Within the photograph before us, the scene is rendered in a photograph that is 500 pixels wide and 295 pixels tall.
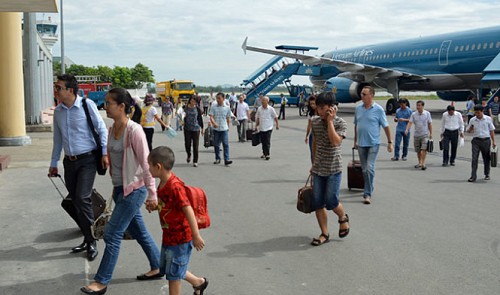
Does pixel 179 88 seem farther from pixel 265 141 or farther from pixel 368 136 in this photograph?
pixel 368 136

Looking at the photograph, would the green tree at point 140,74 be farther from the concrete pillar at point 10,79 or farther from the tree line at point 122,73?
the concrete pillar at point 10,79

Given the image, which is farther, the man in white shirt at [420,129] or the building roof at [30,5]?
the man in white shirt at [420,129]

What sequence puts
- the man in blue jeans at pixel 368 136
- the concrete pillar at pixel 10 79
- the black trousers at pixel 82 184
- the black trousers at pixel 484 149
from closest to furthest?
the black trousers at pixel 82 184 < the man in blue jeans at pixel 368 136 < the black trousers at pixel 484 149 < the concrete pillar at pixel 10 79

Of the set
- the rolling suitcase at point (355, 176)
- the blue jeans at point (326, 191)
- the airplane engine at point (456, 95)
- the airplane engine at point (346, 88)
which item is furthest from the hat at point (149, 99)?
the airplane engine at point (456, 95)

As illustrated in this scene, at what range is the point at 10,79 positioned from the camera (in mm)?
16344

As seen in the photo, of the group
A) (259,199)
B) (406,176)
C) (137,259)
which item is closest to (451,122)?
(406,176)

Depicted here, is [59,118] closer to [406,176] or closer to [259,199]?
[259,199]

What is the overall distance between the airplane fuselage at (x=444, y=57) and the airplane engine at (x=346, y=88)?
1.37m

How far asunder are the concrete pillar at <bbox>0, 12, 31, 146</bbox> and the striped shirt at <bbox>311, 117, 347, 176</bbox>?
41.3 feet

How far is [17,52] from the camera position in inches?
656

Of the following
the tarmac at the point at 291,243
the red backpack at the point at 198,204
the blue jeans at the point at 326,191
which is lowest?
the tarmac at the point at 291,243

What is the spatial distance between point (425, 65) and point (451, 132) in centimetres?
2000

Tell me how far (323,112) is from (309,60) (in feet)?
90.3

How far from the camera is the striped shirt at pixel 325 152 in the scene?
6.29 m
